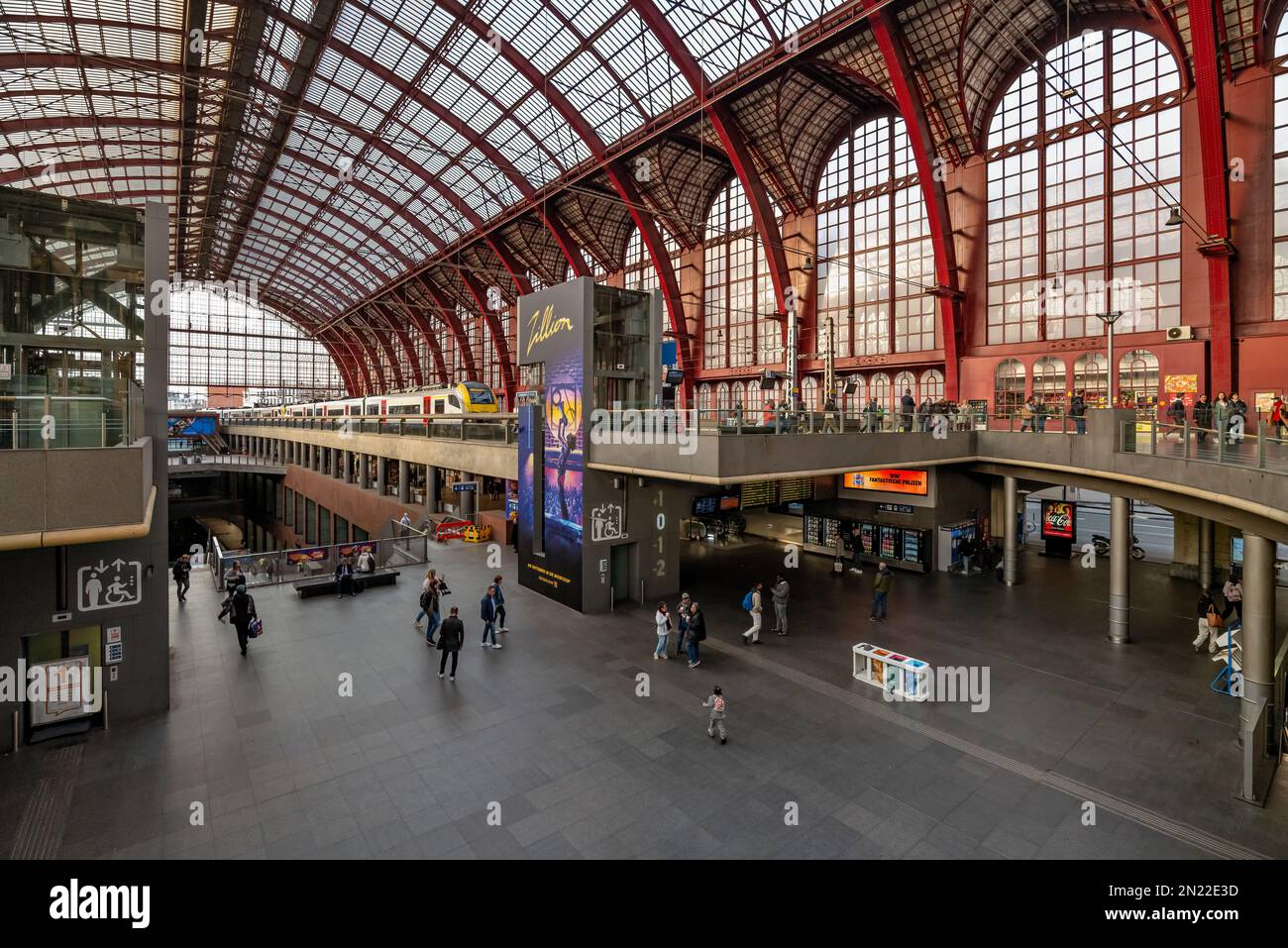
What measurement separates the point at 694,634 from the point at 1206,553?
59.5ft

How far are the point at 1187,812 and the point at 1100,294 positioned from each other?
22.3 metres

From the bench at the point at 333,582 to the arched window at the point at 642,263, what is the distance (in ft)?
89.4

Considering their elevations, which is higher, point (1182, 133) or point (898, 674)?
point (1182, 133)

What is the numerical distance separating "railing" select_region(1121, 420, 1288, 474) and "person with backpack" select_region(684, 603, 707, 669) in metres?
9.49

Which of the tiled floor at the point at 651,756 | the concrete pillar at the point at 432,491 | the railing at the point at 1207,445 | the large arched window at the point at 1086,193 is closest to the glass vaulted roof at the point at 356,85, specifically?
the large arched window at the point at 1086,193

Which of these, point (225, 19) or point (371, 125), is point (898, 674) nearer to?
point (225, 19)

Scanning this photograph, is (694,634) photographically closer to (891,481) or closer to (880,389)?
(891,481)

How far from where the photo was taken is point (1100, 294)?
23625 millimetres

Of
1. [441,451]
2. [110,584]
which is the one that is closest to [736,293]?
[441,451]

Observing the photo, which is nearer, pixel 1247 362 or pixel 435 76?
pixel 1247 362

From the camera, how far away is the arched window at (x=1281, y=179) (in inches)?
748

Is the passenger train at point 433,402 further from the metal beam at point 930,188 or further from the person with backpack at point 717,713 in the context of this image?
the metal beam at point 930,188

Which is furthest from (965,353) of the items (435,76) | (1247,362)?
(435,76)
